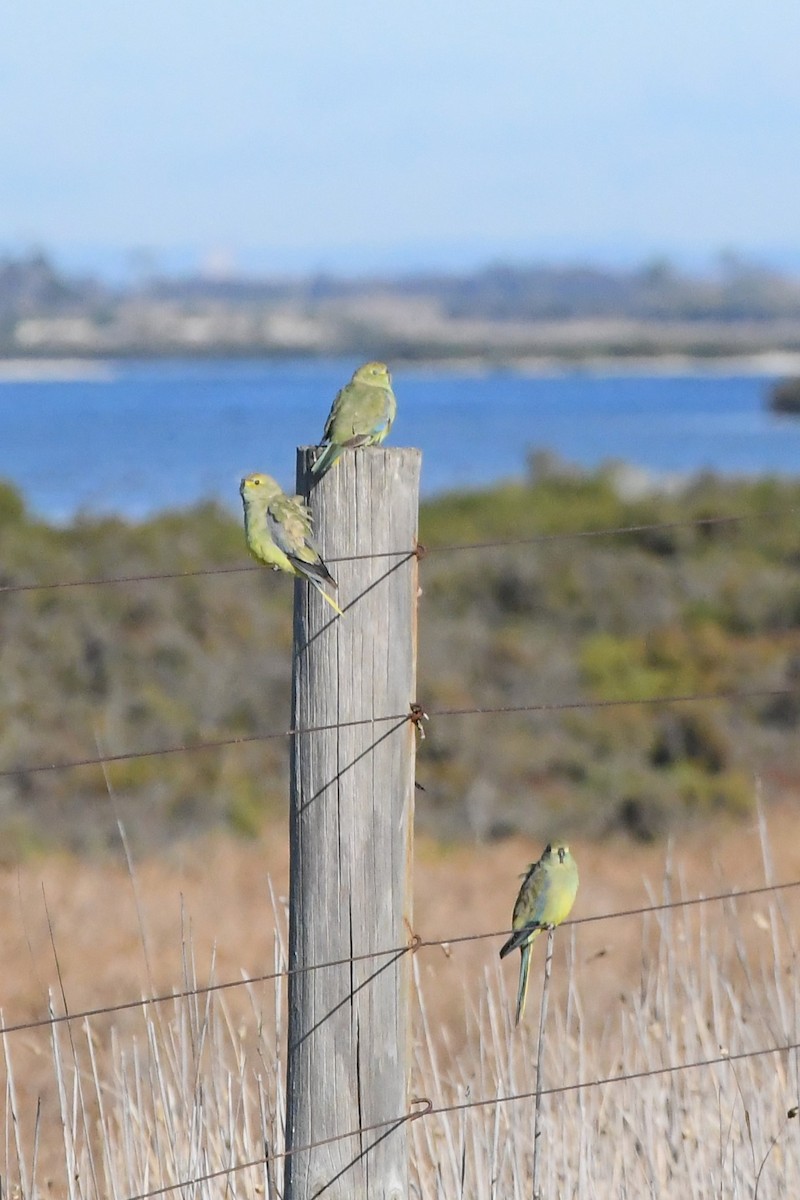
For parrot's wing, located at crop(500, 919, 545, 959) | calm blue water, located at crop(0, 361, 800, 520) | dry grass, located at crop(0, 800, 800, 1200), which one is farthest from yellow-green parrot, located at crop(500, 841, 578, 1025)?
calm blue water, located at crop(0, 361, 800, 520)

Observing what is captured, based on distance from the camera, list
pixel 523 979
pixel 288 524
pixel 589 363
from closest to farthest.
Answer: pixel 288 524, pixel 523 979, pixel 589 363

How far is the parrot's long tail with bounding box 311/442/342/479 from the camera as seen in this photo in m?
3.51

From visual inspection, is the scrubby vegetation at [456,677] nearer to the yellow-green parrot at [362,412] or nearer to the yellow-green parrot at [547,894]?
the yellow-green parrot at [362,412]

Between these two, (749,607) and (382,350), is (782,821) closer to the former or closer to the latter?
(749,607)

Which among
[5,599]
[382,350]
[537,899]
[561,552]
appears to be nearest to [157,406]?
[382,350]

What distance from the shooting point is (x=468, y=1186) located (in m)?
4.33

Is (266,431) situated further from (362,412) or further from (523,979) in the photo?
(523,979)

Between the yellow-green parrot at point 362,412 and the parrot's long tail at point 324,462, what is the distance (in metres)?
0.56

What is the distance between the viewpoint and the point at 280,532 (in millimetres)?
3854

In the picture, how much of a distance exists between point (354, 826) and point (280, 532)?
2.39ft

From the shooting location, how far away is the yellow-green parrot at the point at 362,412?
438cm

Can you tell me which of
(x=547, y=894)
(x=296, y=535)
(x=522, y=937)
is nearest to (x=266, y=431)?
(x=547, y=894)

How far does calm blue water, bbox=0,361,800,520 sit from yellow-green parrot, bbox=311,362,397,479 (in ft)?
56.9

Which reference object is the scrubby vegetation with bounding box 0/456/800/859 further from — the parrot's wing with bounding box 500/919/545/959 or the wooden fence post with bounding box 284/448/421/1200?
the wooden fence post with bounding box 284/448/421/1200
